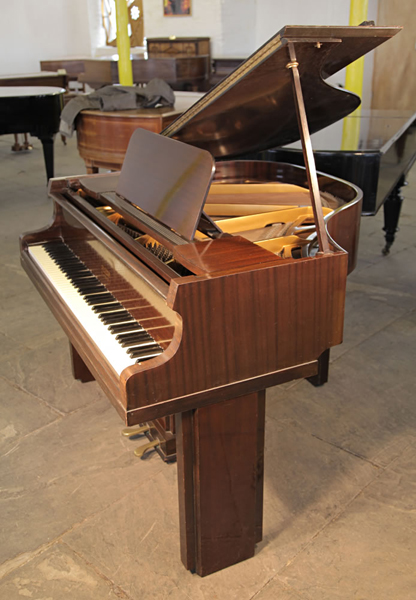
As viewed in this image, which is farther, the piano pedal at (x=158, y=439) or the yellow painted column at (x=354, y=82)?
the yellow painted column at (x=354, y=82)

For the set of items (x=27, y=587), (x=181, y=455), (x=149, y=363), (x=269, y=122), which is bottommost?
(x=27, y=587)

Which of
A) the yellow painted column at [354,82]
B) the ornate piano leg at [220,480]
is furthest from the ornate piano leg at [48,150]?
the ornate piano leg at [220,480]

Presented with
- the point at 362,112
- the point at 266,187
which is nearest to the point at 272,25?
the point at 362,112

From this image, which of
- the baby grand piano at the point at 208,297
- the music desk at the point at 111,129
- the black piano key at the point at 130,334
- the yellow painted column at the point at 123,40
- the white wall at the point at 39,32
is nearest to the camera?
the baby grand piano at the point at 208,297

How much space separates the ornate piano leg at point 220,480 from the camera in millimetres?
1518

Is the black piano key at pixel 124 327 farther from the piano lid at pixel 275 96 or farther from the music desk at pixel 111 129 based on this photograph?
the music desk at pixel 111 129

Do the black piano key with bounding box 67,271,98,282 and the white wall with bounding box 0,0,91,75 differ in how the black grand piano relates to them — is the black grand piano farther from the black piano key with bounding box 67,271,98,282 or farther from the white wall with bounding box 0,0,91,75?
the white wall with bounding box 0,0,91,75

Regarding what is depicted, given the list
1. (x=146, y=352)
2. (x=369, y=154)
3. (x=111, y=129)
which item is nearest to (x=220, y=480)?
(x=146, y=352)

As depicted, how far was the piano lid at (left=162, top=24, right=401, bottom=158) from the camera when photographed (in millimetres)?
1494

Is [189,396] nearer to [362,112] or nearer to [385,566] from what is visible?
[385,566]

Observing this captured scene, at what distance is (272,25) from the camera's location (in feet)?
32.5

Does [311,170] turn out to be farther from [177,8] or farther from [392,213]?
[177,8]

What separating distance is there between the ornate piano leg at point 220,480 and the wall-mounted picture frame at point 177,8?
10.4m

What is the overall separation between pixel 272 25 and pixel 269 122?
8555mm
